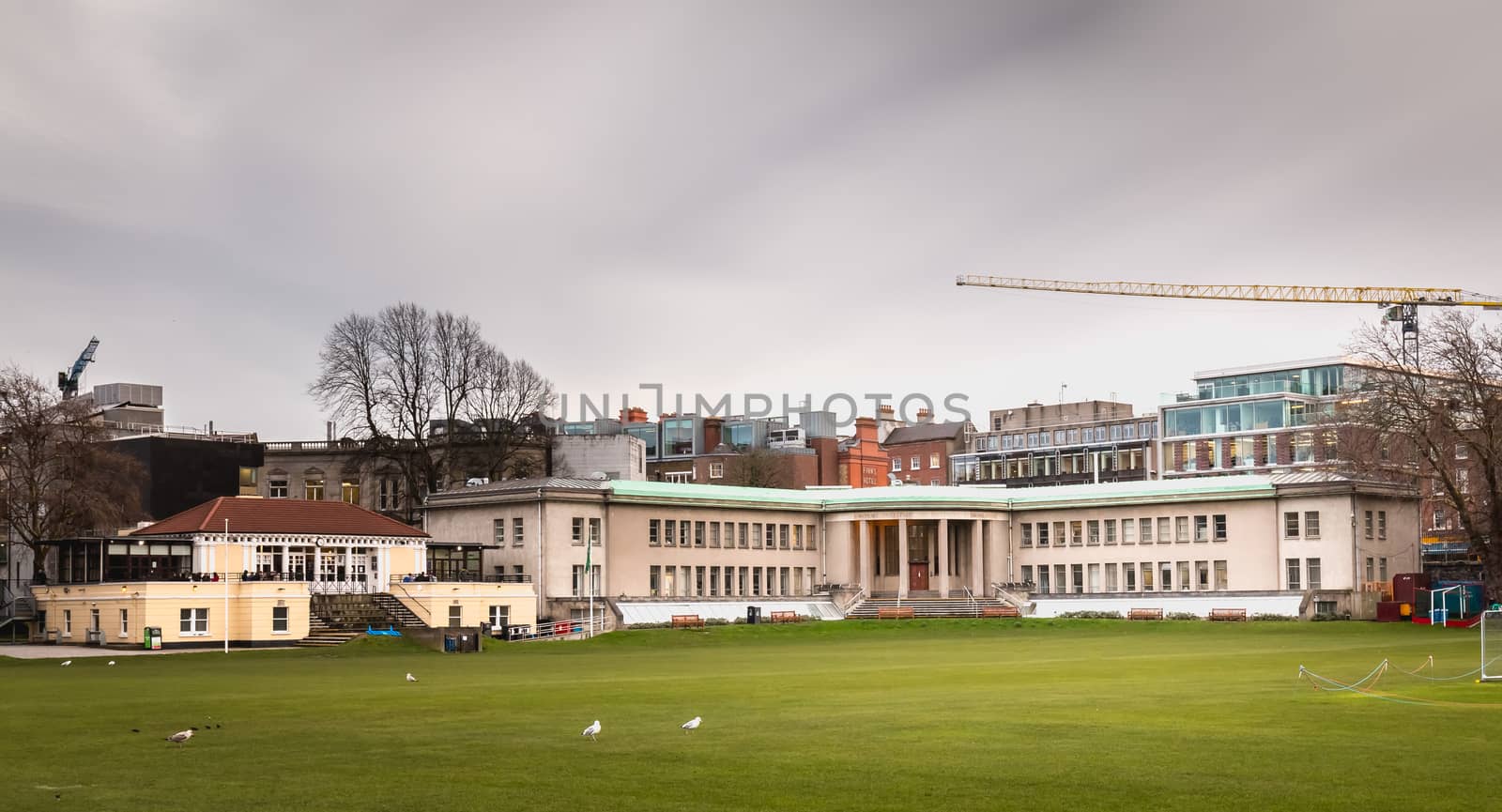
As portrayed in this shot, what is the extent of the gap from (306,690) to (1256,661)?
26572 millimetres

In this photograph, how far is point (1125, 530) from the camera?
9975 cm

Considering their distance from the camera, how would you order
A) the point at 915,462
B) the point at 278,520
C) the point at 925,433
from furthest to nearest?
the point at 925,433, the point at 915,462, the point at 278,520

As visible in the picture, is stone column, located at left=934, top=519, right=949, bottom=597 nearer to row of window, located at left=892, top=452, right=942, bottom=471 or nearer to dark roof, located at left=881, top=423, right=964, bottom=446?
row of window, located at left=892, top=452, right=942, bottom=471

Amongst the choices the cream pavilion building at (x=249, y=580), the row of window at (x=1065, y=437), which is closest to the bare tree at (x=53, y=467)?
the cream pavilion building at (x=249, y=580)

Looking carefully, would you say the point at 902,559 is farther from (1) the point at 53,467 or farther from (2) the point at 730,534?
(1) the point at 53,467

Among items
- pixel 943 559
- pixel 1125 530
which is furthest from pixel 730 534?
pixel 1125 530

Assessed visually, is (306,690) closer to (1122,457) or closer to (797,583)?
(797,583)

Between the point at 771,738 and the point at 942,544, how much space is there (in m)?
75.6

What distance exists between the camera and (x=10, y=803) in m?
18.7

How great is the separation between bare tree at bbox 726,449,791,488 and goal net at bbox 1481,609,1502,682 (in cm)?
10147

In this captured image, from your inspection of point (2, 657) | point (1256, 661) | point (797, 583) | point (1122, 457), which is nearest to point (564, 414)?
point (797, 583)

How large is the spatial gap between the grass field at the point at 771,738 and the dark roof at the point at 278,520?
25.2 metres

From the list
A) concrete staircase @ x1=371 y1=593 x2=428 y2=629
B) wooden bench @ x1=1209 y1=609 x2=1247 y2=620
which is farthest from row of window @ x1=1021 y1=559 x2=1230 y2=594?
concrete staircase @ x1=371 y1=593 x2=428 y2=629

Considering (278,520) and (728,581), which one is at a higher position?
(278,520)
